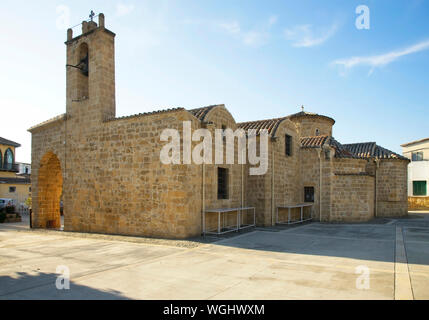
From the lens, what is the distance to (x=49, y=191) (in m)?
16.4

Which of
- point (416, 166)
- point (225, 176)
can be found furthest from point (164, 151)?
point (416, 166)

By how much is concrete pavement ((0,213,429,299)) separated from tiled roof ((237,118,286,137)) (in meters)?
5.76

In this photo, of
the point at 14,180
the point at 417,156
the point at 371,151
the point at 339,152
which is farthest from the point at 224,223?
the point at 417,156

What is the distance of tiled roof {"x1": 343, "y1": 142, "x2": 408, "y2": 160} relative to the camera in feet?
66.2

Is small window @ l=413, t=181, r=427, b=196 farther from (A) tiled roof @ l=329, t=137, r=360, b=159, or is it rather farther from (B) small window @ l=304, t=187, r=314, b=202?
(B) small window @ l=304, t=187, r=314, b=202

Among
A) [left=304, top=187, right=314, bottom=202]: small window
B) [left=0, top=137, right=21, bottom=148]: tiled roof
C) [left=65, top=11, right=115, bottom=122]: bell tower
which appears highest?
[left=65, top=11, right=115, bottom=122]: bell tower

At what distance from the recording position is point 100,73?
13.5 meters

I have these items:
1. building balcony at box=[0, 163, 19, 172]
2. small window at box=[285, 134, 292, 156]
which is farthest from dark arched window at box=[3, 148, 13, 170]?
→ small window at box=[285, 134, 292, 156]

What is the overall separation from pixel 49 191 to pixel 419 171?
3569 cm

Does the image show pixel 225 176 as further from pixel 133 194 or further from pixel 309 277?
pixel 309 277

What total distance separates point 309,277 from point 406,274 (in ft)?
6.68

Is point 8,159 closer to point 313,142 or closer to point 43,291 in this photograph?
point 313,142
